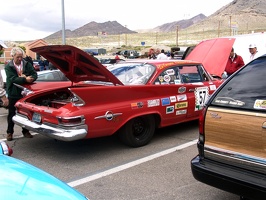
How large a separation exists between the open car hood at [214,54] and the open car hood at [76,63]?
15.7 ft

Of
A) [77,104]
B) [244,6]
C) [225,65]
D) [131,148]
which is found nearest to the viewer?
[77,104]

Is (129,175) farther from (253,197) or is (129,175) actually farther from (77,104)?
(253,197)

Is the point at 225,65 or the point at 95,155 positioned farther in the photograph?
the point at 225,65

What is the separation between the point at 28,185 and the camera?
82.6 inches

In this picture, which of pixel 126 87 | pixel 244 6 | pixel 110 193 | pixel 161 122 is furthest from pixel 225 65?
pixel 244 6

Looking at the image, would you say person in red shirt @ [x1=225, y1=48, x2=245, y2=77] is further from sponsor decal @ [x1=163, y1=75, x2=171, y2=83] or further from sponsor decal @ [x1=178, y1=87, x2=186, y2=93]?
sponsor decal @ [x1=163, y1=75, x2=171, y2=83]

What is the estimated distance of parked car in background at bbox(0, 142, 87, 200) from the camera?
196 cm

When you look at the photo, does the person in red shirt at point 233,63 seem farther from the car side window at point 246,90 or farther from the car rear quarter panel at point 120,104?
the car side window at point 246,90

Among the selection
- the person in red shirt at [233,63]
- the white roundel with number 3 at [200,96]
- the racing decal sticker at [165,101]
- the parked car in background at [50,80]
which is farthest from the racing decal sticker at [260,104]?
the person in red shirt at [233,63]

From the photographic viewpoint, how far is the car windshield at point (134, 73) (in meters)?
5.50

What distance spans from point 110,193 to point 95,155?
1407 mm

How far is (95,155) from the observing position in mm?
5082

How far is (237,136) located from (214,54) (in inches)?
290

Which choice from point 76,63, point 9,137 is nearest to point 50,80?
point 9,137
